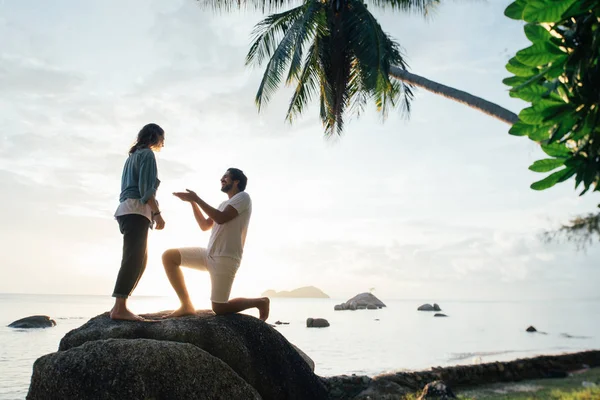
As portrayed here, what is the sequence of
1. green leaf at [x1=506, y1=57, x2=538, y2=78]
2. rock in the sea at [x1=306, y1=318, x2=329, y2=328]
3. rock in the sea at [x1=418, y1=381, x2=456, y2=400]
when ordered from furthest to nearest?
rock in the sea at [x1=306, y1=318, x2=329, y2=328], rock in the sea at [x1=418, y1=381, x2=456, y2=400], green leaf at [x1=506, y1=57, x2=538, y2=78]

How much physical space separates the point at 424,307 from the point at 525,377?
113 m

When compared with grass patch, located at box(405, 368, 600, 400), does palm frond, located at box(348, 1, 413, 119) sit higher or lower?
higher

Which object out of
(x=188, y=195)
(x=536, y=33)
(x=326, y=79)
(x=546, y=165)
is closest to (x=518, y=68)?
(x=536, y=33)

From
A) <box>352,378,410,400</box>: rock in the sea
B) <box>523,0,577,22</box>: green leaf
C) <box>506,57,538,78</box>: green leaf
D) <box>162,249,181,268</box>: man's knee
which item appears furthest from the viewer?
<box>352,378,410,400</box>: rock in the sea

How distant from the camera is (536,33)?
1973mm

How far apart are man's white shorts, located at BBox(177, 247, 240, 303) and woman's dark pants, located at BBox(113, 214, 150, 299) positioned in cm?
56

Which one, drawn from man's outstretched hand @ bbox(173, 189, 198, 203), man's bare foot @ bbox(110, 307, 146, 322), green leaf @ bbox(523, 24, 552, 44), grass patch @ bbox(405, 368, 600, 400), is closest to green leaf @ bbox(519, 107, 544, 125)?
green leaf @ bbox(523, 24, 552, 44)

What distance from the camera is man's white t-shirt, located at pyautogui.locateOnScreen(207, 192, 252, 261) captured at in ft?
21.2

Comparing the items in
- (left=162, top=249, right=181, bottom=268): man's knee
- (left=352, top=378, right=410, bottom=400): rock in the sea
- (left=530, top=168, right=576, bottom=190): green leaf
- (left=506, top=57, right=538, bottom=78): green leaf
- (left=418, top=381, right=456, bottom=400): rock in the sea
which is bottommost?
(left=352, top=378, right=410, bottom=400): rock in the sea

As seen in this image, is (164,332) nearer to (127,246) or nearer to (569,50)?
(127,246)

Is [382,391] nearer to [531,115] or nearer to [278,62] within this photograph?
[278,62]

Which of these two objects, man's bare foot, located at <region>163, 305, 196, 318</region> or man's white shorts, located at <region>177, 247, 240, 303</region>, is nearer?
man's white shorts, located at <region>177, 247, 240, 303</region>

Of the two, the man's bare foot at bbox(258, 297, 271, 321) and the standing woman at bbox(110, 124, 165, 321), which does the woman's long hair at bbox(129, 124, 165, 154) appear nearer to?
the standing woman at bbox(110, 124, 165, 321)

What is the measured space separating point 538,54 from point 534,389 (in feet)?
46.2
